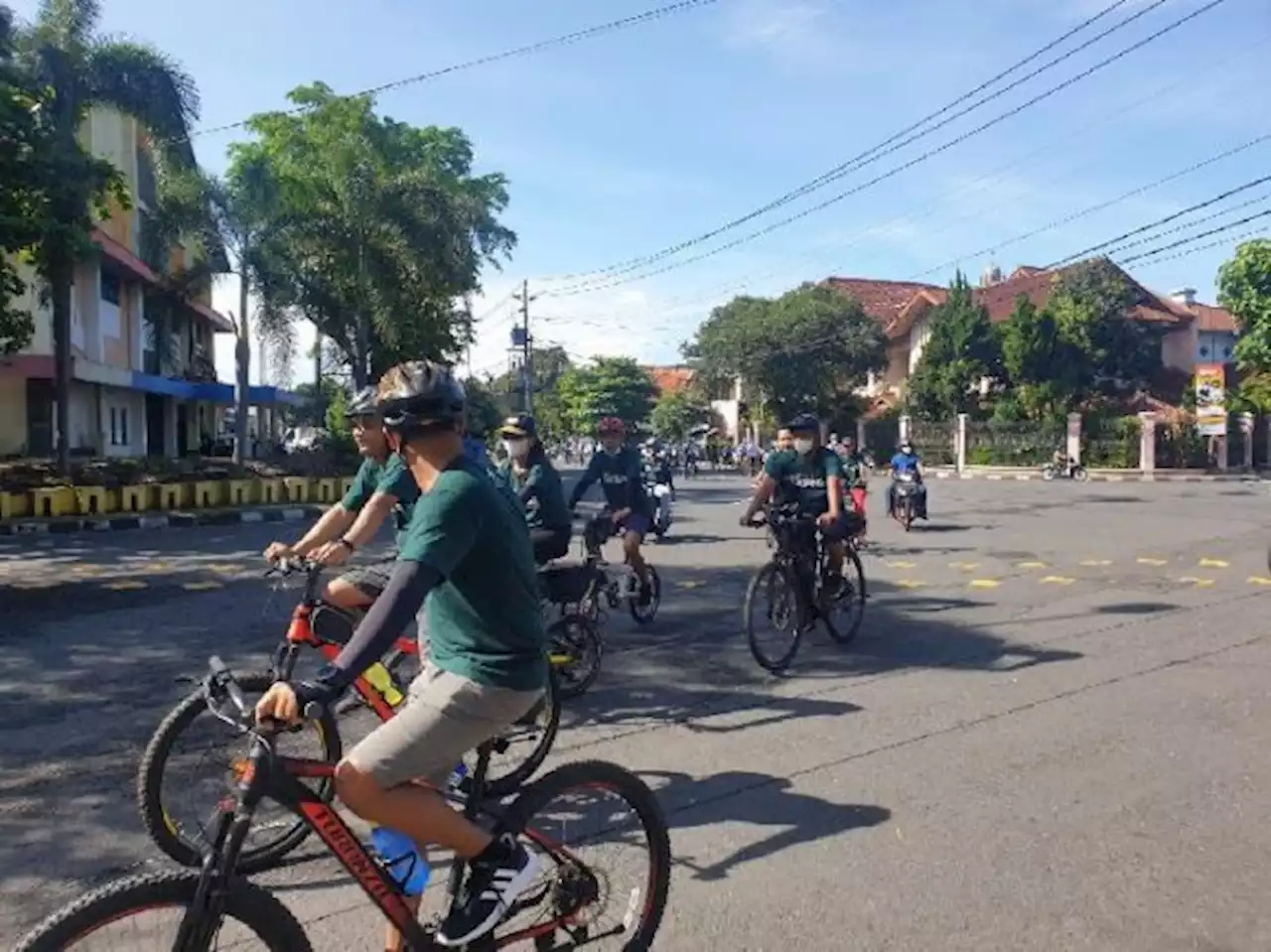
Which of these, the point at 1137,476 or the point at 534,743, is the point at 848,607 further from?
the point at 1137,476

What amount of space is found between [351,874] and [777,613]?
517cm

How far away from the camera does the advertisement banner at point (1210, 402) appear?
39.8m

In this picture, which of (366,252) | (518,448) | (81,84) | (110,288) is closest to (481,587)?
(518,448)

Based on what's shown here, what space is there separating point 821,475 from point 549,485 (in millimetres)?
2295

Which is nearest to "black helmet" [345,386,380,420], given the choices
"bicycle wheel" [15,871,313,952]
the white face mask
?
the white face mask

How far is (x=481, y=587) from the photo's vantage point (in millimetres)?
3035

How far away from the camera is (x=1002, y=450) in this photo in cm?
4447

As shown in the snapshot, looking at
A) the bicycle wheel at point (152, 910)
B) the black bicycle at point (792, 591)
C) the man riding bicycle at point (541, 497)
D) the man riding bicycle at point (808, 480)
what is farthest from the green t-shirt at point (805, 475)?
the bicycle wheel at point (152, 910)

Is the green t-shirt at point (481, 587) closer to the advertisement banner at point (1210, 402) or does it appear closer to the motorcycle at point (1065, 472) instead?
the motorcycle at point (1065, 472)

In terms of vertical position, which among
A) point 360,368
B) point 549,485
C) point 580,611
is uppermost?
point 360,368

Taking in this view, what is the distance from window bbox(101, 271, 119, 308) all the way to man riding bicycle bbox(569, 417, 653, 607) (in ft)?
90.2

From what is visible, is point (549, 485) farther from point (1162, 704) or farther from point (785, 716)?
point (1162, 704)

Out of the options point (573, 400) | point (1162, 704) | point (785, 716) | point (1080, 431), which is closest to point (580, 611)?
point (785, 716)

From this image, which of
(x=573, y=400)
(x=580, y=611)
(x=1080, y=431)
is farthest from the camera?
(x=573, y=400)
